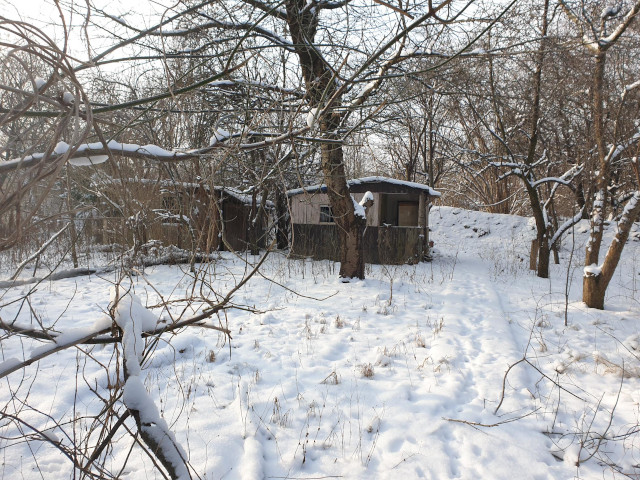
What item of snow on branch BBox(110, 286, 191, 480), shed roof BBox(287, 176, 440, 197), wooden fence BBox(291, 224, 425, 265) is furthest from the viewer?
shed roof BBox(287, 176, 440, 197)

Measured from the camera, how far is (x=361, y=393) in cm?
308

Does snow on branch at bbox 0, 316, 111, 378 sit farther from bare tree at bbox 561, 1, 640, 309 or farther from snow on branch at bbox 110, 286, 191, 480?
bare tree at bbox 561, 1, 640, 309

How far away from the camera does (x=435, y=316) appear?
17.8 ft

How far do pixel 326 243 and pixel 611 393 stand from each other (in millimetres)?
9990

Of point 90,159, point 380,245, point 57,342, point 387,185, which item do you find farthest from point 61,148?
point 387,185

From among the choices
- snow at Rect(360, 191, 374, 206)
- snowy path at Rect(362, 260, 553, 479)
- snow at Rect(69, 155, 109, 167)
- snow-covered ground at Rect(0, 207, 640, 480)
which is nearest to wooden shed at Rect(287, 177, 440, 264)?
snow at Rect(360, 191, 374, 206)

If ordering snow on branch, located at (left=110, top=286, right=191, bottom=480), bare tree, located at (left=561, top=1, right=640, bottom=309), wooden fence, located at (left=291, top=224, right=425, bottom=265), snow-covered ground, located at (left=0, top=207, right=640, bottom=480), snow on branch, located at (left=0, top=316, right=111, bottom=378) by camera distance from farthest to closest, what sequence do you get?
1. wooden fence, located at (left=291, top=224, right=425, bottom=265)
2. bare tree, located at (left=561, top=1, right=640, bottom=309)
3. snow-covered ground, located at (left=0, top=207, right=640, bottom=480)
4. snow on branch, located at (left=110, top=286, right=191, bottom=480)
5. snow on branch, located at (left=0, top=316, right=111, bottom=378)

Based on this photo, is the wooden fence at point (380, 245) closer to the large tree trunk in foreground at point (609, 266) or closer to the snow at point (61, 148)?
the large tree trunk in foreground at point (609, 266)

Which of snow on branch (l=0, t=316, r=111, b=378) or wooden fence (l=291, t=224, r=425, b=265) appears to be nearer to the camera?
snow on branch (l=0, t=316, r=111, b=378)

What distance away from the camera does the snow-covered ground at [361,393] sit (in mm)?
2248

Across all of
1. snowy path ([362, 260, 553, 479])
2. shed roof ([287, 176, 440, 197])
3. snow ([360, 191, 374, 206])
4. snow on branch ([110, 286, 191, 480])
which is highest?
shed roof ([287, 176, 440, 197])

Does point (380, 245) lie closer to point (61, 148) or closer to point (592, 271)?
point (592, 271)

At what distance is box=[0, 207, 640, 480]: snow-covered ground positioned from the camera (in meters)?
2.25

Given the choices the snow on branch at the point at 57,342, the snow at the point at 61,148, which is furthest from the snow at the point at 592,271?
the snow at the point at 61,148
